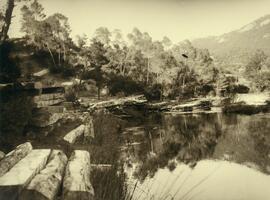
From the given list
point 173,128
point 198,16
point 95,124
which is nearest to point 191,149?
point 173,128

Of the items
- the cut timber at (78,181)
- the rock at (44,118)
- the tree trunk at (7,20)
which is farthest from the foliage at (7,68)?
the cut timber at (78,181)

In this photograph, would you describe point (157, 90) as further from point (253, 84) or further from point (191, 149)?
point (253, 84)

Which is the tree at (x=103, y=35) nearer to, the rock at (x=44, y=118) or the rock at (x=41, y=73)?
the rock at (x=41, y=73)

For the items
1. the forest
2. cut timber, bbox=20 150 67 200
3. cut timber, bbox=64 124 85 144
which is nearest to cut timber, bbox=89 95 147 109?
the forest

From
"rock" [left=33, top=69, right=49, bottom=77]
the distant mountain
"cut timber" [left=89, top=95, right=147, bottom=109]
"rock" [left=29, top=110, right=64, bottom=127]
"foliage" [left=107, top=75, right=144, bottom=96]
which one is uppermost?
the distant mountain

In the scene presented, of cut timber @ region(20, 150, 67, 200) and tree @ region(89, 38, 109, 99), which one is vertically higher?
tree @ region(89, 38, 109, 99)

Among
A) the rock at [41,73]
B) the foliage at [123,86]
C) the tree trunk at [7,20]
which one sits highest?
the tree trunk at [7,20]

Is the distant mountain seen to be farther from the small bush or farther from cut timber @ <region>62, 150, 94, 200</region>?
cut timber @ <region>62, 150, 94, 200</region>
